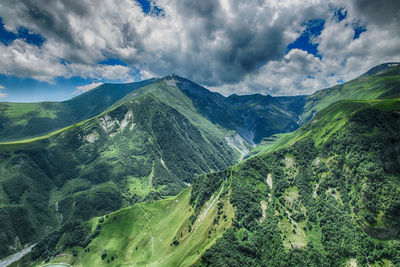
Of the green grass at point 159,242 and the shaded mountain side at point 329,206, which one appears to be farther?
the green grass at point 159,242

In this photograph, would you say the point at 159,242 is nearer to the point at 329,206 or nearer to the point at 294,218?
the point at 294,218

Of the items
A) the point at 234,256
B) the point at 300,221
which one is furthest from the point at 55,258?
the point at 300,221

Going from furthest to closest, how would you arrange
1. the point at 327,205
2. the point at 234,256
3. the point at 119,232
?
1. the point at 119,232
2. the point at 327,205
3. the point at 234,256

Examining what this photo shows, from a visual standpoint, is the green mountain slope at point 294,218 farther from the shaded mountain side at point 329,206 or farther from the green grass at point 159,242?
the green grass at point 159,242

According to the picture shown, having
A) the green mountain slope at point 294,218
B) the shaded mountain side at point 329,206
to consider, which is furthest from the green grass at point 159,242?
the shaded mountain side at point 329,206

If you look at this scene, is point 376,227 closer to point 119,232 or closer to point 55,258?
point 119,232

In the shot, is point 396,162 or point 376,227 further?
point 396,162

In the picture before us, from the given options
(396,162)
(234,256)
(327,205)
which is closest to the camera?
(234,256)

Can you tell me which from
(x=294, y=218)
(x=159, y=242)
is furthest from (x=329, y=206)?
(x=159, y=242)

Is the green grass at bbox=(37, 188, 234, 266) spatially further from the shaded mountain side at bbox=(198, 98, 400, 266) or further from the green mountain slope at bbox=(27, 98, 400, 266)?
the shaded mountain side at bbox=(198, 98, 400, 266)

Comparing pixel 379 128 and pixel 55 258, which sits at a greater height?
pixel 55 258

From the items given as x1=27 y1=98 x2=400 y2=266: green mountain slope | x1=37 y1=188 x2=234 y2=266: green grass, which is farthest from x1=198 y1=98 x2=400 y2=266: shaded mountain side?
x1=37 y1=188 x2=234 y2=266: green grass
